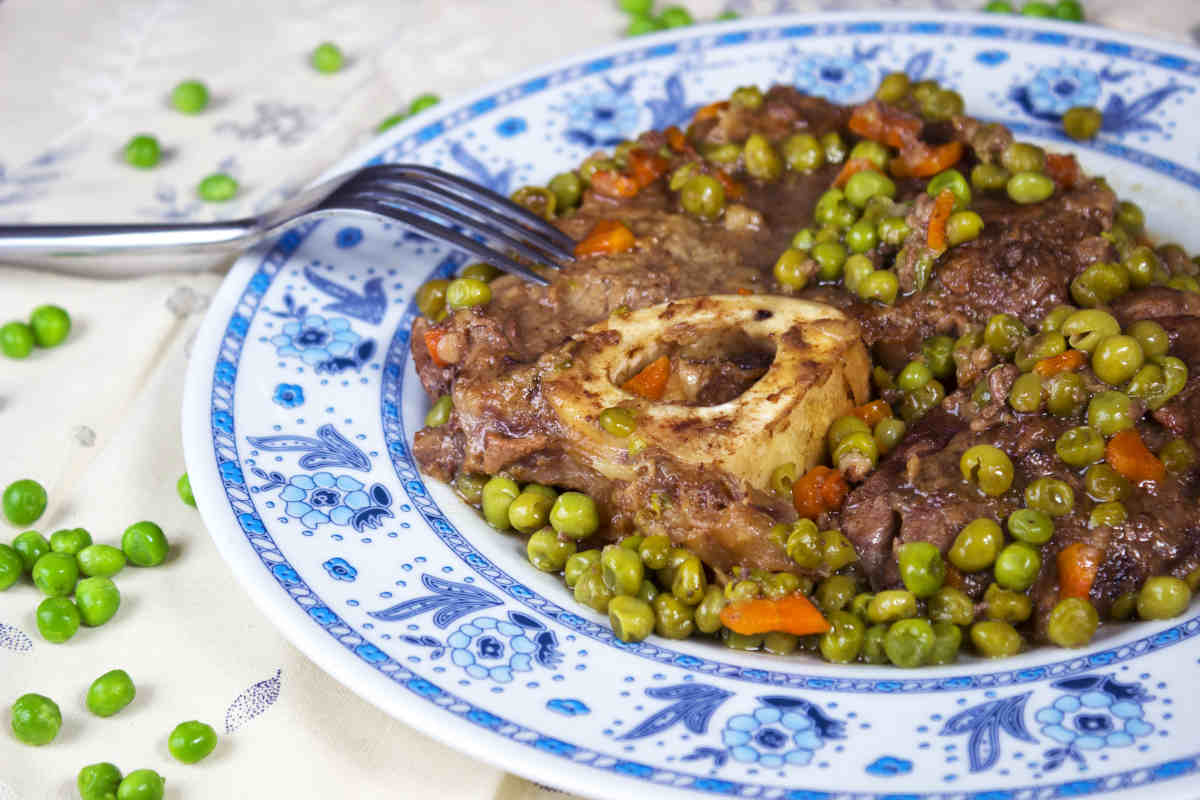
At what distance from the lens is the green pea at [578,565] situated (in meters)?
5.21

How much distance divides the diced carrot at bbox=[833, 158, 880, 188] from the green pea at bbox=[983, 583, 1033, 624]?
2.36 m

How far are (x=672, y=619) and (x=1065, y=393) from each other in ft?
5.73

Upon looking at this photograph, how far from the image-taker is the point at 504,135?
7.58m

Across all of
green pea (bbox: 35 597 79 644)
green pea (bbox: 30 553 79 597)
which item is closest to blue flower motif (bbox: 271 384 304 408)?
green pea (bbox: 30 553 79 597)

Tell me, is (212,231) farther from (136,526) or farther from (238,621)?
(238,621)

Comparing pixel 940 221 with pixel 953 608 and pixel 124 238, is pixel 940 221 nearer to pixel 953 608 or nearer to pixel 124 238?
pixel 953 608

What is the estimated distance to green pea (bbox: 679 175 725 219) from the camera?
6453 mm

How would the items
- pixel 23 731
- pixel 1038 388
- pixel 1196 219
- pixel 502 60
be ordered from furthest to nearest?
pixel 502 60 < pixel 1196 219 < pixel 1038 388 < pixel 23 731

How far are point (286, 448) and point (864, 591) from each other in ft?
7.76

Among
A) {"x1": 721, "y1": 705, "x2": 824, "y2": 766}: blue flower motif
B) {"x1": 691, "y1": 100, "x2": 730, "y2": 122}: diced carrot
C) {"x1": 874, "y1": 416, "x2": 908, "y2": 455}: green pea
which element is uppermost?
{"x1": 691, "y1": 100, "x2": 730, "y2": 122}: diced carrot

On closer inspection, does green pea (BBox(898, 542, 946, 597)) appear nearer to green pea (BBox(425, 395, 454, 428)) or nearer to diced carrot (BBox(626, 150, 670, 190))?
green pea (BBox(425, 395, 454, 428))

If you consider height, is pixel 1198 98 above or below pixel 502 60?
below

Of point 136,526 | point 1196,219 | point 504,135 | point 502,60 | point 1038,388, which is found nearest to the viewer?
point 1038,388

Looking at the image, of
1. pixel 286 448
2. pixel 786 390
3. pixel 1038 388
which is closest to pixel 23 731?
pixel 286 448
